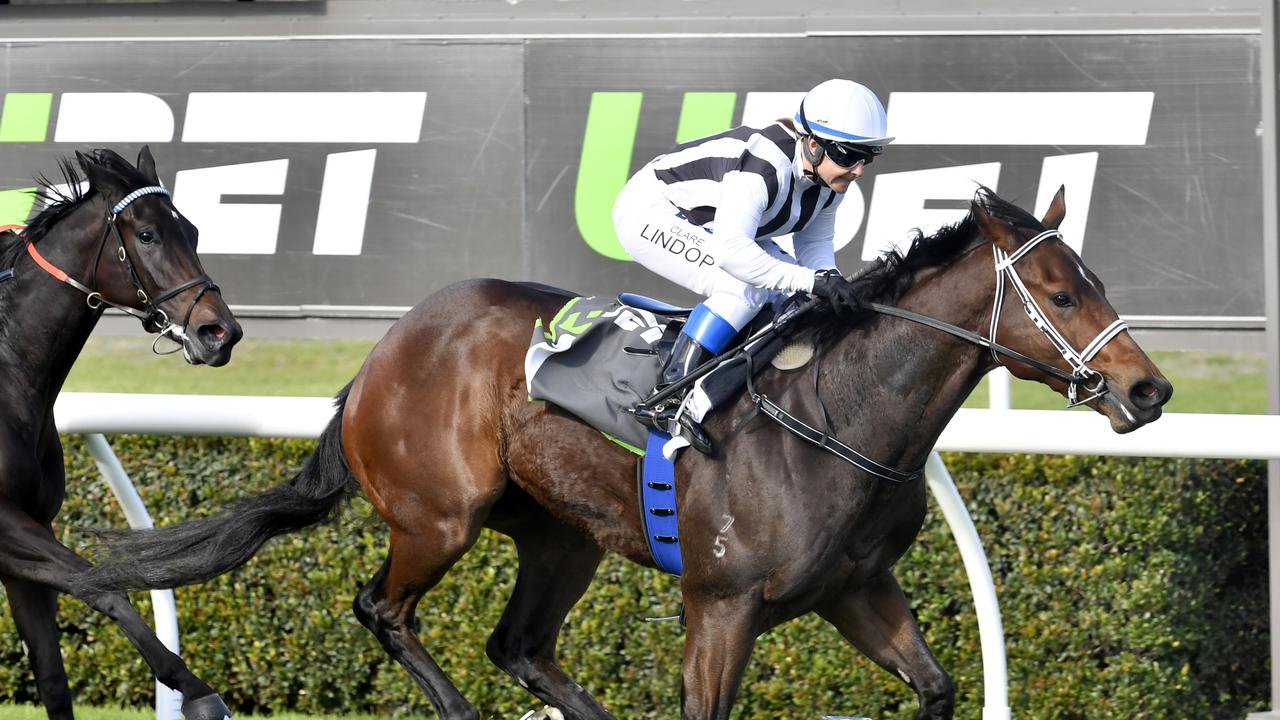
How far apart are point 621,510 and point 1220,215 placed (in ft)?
9.25

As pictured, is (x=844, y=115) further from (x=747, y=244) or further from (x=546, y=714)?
(x=546, y=714)

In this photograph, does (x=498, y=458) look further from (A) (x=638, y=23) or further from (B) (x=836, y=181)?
(A) (x=638, y=23)

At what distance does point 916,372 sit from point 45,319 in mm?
2126

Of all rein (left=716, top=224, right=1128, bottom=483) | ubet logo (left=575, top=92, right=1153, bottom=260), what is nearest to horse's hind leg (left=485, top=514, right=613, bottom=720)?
rein (left=716, top=224, right=1128, bottom=483)

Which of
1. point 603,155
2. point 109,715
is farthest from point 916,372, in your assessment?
point 603,155

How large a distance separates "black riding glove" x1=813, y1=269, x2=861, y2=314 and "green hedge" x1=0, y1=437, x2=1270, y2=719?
1.22m

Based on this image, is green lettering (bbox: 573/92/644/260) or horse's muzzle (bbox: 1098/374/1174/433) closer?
horse's muzzle (bbox: 1098/374/1174/433)

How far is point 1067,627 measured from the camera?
409 centimetres

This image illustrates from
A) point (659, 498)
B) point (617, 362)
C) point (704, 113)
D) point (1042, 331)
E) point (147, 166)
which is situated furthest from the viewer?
point (704, 113)

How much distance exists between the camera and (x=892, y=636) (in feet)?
10.9

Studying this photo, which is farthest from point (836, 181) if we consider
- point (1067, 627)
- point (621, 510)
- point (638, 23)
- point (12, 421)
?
point (638, 23)

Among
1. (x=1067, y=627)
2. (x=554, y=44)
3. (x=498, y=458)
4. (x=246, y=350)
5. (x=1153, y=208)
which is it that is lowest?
(x=246, y=350)

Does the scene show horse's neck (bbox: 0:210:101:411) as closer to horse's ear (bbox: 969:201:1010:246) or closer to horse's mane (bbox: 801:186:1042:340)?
horse's mane (bbox: 801:186:1042:340)

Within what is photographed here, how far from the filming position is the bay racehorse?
3.71 meters
